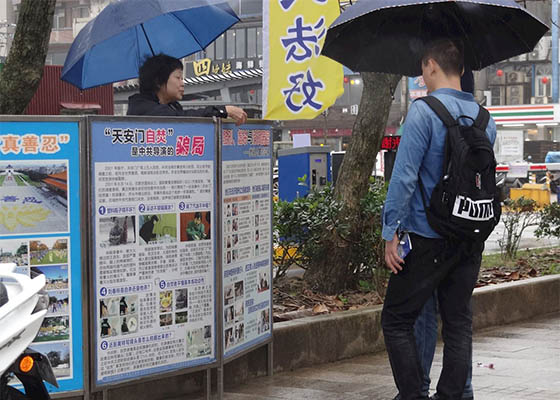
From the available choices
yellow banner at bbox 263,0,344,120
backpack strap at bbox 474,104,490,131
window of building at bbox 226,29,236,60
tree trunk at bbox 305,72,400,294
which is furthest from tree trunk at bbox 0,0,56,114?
window of building at bbox 226,29,236,60

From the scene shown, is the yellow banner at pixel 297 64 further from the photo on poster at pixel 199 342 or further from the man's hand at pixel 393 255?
the man's hand at pixel 393 255

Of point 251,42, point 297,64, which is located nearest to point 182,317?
point 297,64

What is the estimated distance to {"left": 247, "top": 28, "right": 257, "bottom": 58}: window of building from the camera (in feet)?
211

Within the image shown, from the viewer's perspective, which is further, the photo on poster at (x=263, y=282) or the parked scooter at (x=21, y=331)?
the photo on poster at (x=263, y=282)

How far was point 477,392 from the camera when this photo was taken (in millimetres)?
5820

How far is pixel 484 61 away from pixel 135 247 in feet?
8.57

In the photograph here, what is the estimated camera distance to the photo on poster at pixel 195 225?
5352 millimetres

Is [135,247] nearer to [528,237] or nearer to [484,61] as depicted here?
[484,61]

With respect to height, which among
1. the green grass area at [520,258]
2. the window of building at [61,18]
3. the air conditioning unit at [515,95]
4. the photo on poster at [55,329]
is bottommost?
the green grass area at [520,258]

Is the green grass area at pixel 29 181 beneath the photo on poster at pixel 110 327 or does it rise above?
above

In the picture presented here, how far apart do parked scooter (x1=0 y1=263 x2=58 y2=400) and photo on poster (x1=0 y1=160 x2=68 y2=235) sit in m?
1.40

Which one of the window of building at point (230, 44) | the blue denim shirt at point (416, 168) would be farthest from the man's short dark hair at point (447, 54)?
the window of building at point (230, 44)

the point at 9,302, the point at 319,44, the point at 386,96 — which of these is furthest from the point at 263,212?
the point at 9,302

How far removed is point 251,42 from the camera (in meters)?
64.4
